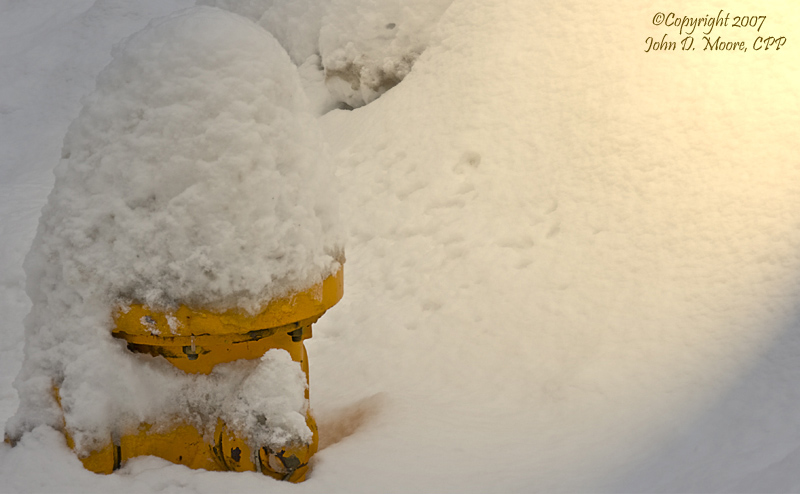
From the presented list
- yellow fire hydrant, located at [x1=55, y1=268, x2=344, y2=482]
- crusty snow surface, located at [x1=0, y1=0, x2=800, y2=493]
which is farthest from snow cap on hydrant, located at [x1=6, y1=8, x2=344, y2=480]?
crusty snow surface, located at [x1=0, y1=0, x2=800, y2=493]

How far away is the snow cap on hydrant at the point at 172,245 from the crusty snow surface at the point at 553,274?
0.44 ft

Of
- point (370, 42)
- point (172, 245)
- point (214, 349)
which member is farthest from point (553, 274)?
point (370, 42)

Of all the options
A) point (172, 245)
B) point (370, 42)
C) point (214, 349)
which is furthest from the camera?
point (370, 42)

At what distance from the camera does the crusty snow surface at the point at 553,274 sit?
1.67m

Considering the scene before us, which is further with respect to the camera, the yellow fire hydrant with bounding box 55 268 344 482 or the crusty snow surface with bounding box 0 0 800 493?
the crusty snow surface with bounding box 0 0 800 493

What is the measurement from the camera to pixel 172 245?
1.44 metres

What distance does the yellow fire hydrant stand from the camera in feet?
4.67

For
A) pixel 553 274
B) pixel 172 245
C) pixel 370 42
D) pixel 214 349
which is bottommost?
pixel 553 274

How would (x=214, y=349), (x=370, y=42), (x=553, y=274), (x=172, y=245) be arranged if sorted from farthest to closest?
(x=370, y=42) → (x=553, y=274) → (x=214, y=349) → (x=172, y=245)

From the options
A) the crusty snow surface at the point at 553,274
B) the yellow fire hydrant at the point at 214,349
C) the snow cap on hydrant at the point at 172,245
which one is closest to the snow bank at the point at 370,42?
the crusty snow surface at the point at 553,274

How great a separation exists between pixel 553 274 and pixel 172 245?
1.45m

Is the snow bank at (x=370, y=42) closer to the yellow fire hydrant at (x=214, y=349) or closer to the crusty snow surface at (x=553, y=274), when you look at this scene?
the crusty snow surface at (x=553, y=274)

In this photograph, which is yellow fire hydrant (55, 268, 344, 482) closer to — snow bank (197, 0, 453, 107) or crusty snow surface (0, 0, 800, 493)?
crusty snow surface (0, 0, 800, 493)

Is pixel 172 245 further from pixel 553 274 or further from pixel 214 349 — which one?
pixel 553 274
